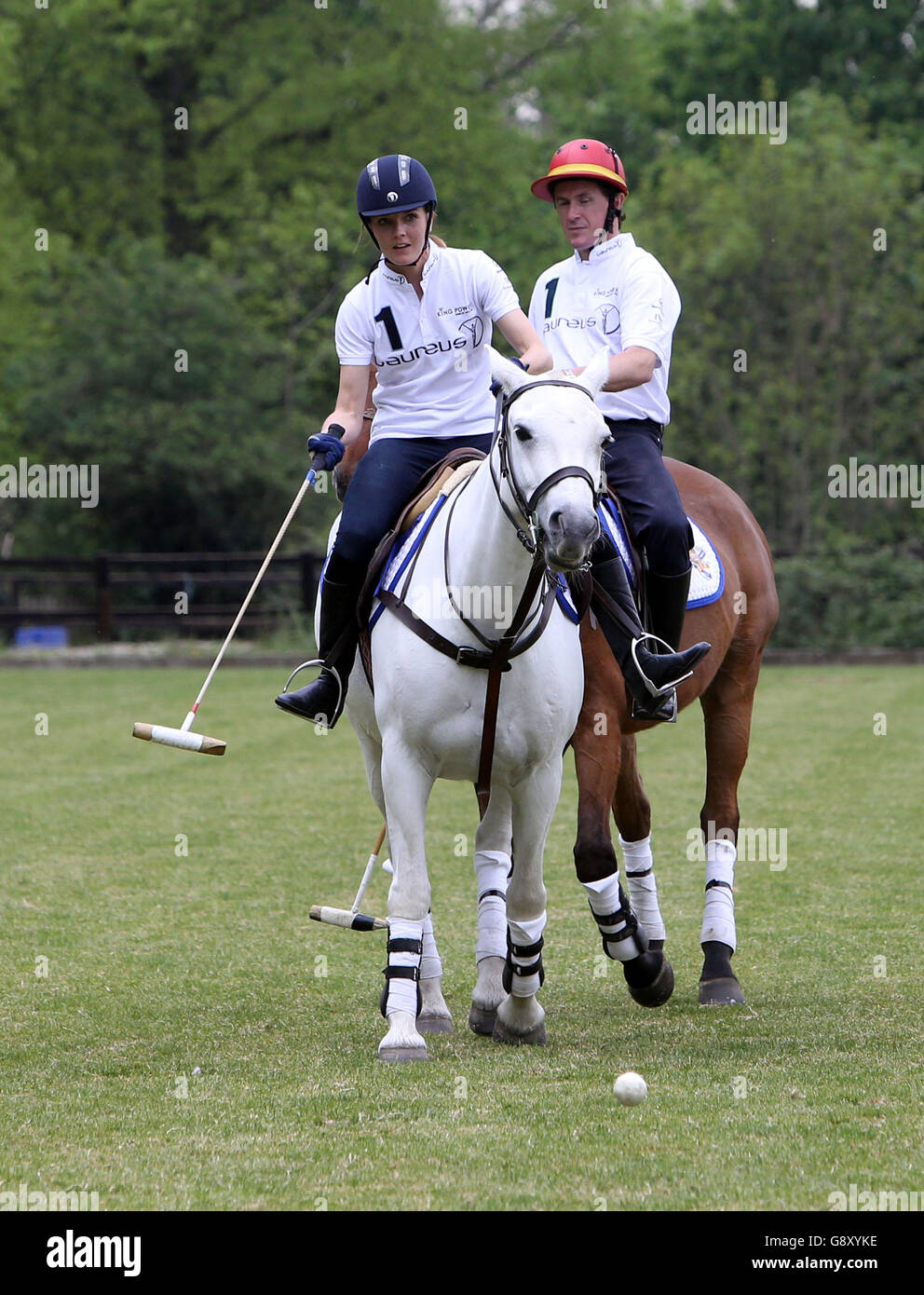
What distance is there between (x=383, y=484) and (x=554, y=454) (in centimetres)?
143

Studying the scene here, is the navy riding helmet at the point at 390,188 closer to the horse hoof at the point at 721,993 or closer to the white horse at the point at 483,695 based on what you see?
the white horse at the point at 483,695

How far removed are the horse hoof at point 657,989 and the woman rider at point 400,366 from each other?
5.43ft

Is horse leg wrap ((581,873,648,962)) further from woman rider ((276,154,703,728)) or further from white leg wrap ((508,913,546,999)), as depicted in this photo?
woman rider ((276,154,703,728))

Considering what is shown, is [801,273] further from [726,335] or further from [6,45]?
[6,45]

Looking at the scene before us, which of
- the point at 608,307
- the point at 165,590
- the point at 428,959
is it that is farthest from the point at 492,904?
the point at 165,590

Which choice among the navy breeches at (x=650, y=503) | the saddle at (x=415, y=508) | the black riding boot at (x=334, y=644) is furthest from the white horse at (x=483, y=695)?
the navy breeches at (x=650, y=503)

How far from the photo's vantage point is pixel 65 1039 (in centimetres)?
643

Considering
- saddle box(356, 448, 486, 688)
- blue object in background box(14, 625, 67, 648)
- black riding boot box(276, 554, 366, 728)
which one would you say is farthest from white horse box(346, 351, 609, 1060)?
blue object in background box(14, 625, 67, 648)

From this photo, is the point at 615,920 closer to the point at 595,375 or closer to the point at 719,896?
the point at 719,896

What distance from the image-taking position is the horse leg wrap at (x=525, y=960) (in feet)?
20.4

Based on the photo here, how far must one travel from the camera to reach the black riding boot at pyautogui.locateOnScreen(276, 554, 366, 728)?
6270 millimetres

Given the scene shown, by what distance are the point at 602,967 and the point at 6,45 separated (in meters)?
28.8

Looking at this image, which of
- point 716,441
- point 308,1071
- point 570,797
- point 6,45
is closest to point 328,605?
point 308,1071

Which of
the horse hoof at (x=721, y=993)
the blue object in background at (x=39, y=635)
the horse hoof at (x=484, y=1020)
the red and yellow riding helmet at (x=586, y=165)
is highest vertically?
the red and yellow riding helmet at (x=586, y=165)
